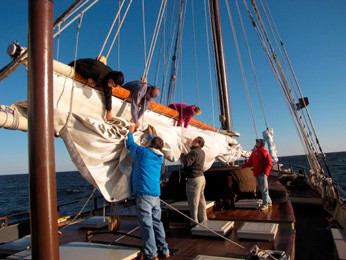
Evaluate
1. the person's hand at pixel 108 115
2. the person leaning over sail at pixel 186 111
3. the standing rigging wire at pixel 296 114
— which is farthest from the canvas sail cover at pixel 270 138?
the person's hand at pixel 108 115

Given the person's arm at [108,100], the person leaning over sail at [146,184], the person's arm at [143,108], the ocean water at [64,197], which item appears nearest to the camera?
the person's arm at [108,100]

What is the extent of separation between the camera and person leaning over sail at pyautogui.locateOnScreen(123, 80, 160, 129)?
3900mm

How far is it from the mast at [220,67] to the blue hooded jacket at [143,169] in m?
7.07

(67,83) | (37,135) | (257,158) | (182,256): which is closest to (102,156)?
(67,83)

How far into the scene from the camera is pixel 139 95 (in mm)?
3912

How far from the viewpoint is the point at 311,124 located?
10.4 metres

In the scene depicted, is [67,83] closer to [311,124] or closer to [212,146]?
[212,146]

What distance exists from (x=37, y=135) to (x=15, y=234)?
21.3 ft

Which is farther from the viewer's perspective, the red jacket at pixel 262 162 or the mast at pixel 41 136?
the red jacket at pixel 262 162

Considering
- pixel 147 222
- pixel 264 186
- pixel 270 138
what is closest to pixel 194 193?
pixel 147 222

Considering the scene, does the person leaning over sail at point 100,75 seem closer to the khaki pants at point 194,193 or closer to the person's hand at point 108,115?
the person's hand at point 108,115

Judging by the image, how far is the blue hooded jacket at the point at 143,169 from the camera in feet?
11.5

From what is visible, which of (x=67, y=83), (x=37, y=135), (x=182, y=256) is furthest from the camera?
(x=182, y=256)

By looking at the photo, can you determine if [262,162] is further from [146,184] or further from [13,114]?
[13,114]
